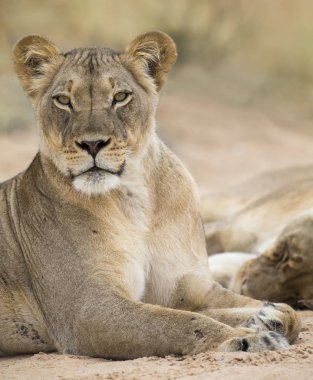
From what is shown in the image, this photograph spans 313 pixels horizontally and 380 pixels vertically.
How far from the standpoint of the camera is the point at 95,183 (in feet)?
14.5

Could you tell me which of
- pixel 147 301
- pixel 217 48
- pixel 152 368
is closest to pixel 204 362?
pixel 152 368

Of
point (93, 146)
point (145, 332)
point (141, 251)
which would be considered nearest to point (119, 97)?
point (93, 146)

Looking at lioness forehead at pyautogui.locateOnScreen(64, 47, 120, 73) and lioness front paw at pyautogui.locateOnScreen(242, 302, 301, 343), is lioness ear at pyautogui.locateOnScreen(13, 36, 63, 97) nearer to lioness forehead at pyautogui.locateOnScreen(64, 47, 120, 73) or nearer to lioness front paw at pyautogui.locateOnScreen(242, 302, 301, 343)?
lioness forehead at pyautogui.locateOnScreen(64, 47, 120, 73)

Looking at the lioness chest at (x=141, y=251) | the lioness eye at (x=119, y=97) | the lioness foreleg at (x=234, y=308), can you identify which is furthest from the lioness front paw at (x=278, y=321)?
the lioness eye at (x=119, y=97)

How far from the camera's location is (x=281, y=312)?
14.5 ft

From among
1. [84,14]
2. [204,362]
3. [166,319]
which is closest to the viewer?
[204,362]

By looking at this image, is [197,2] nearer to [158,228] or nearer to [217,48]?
[217,48]

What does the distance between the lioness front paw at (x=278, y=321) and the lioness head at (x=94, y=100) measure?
0.83m

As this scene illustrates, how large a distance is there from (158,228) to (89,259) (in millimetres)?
449

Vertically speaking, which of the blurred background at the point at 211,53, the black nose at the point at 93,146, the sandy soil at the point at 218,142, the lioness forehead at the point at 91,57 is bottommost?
the black nose at the point at 93,146

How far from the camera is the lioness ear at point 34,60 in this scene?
4.87 metres

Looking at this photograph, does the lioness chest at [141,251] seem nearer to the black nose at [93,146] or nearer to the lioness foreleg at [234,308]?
the lioness foreleg at [234,308]

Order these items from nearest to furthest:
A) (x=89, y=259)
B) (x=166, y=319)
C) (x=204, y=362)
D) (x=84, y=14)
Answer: (x=204, y=362), (x=166, y=319), (x=89, y=259), (x=84, y=14)

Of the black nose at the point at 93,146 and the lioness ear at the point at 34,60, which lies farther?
the lioness ear at the point at 34,60
